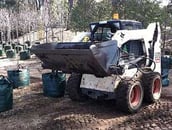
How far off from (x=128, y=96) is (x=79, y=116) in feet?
4.02

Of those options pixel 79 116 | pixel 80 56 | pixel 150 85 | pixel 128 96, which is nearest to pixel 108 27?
pixel 80 56

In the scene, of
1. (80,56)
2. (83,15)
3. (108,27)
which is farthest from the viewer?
(83,15)

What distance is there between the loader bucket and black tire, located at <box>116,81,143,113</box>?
1.81 feet

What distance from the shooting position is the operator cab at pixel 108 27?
26.9 feet

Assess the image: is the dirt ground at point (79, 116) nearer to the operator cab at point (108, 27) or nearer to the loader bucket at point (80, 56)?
the loader bucket at point (80, 56)

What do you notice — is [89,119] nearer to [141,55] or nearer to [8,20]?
[141,55]

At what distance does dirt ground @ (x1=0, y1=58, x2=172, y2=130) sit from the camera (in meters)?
6.95

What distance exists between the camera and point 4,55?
Answer: 26156mm

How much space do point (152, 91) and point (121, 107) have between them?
116 centimetres

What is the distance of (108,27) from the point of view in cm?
850

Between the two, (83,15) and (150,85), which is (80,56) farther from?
(83,15)

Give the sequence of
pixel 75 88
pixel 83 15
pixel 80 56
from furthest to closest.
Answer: pixel 83 15 < pixel 75 88 < pixel 80 56

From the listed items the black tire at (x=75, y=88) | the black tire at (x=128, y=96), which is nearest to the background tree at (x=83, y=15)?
the black tire at (x=75, y=88)

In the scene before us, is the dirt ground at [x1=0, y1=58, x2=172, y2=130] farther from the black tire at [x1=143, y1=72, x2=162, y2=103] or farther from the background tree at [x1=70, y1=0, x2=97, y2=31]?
the background tree at [x1=70, y1=0, x2=97, y2=31]
